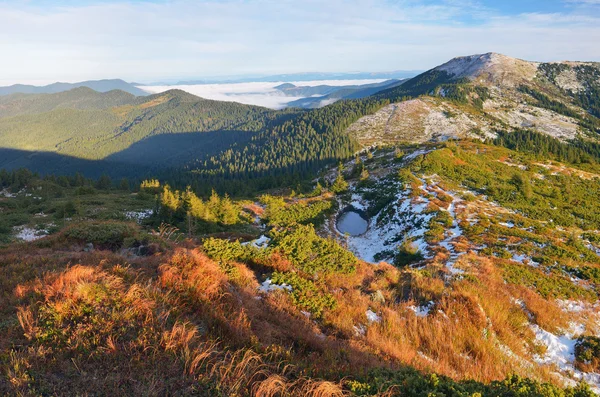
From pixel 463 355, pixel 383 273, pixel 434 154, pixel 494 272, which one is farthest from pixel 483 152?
pixel 463 355

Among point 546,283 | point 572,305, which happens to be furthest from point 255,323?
point 546,283

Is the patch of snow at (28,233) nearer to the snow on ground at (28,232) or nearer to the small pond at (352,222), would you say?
the snow on ground at (28,232)

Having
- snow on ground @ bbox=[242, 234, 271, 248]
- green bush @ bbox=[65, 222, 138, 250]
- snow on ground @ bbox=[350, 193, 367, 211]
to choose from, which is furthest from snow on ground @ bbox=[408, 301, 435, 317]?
snow on ground @ bbox=[350, 193, 367, 211]

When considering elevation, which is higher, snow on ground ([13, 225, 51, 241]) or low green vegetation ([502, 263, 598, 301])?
Result: snow on ground ([13, 225, 51, 241])

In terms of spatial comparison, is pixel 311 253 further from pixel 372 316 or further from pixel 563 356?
pixel 563 356

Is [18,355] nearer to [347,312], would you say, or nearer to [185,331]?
[185,331]

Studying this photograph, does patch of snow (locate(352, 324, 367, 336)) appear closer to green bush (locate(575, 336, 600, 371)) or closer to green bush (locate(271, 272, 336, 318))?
green bush (locate(271, 272, 336, 318))

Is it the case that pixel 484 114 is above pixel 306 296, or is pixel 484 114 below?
above

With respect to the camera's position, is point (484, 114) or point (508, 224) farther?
point (484, 114)
